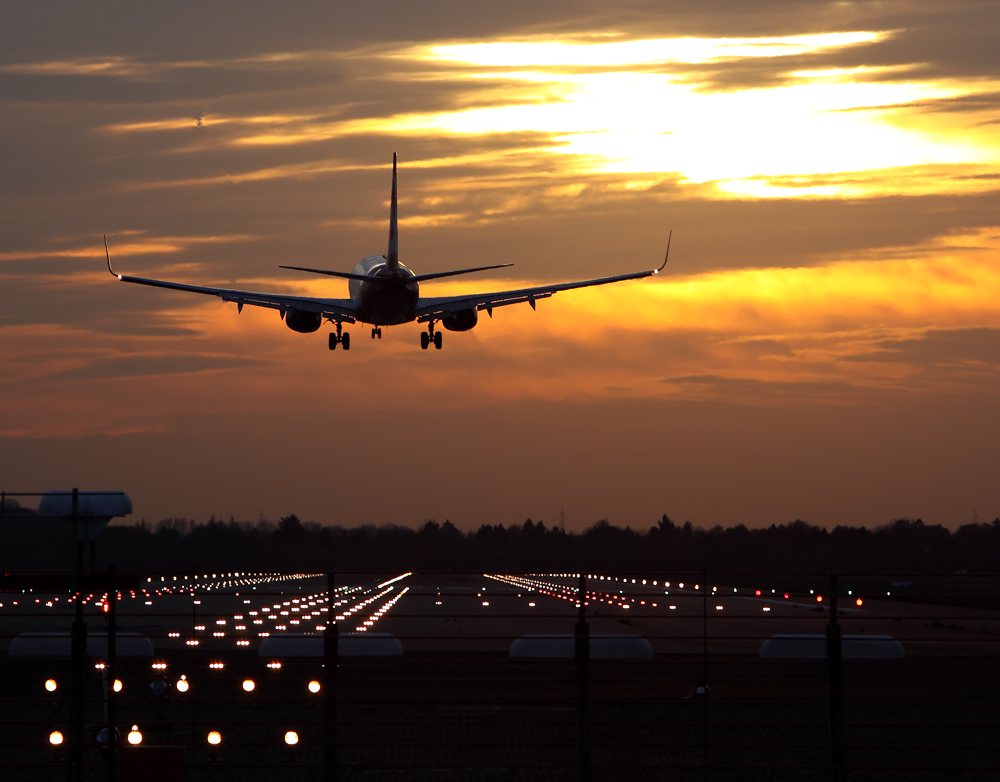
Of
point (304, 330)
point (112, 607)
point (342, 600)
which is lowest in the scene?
point (342, 600)

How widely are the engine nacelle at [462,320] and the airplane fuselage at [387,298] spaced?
2574 mm

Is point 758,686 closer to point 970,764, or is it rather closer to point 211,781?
point 970,764

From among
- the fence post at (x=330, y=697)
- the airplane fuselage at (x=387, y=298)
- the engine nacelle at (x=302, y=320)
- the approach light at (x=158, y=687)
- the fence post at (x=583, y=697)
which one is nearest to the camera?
the fence post at (x=330, y=697)

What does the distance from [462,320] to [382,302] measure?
6.36 m

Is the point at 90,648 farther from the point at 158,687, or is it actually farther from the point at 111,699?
the point at 111,699

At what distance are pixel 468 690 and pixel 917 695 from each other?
1468cm

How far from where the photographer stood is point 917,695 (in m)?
36.6

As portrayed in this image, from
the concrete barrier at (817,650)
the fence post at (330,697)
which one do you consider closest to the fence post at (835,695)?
the fence post at (330,697)

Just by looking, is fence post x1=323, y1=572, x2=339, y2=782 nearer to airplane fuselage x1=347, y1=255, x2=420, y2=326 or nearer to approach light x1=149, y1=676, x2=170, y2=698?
approach light x1=149, y1=676, x2=170, y2=698

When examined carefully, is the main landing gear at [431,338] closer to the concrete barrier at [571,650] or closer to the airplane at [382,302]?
the airplane at [382,302]

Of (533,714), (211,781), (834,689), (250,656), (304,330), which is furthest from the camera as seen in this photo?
(304,330)

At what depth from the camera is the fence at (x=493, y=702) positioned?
1716 centimetres

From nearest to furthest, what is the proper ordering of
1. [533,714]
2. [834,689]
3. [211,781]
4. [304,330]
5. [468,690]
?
[834,689] → [211,781] → [533,714] → [468,690] → [304,330]

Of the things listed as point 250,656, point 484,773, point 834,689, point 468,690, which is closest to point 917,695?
point 468,690
